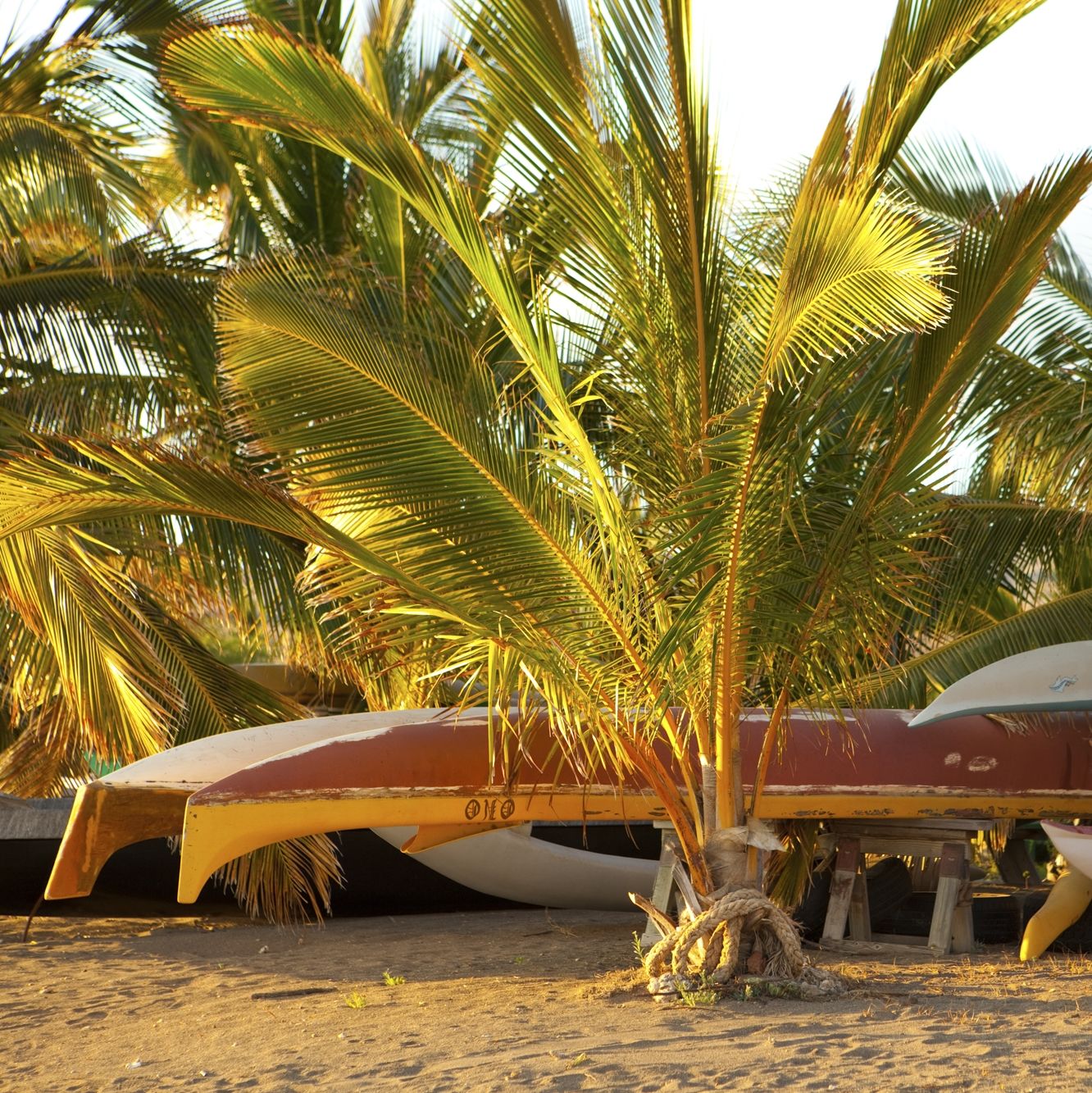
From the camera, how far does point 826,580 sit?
472 cm

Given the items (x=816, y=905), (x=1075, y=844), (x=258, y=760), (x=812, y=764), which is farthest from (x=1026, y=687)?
(x=258, y=760)

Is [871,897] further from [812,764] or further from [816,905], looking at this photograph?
[812,764]

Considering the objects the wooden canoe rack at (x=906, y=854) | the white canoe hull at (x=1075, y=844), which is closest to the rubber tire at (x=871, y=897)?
the wooden canoe rack at (x=906, y=854)

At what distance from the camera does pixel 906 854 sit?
6.42 m

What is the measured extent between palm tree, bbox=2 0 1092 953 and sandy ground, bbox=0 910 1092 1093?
2.73ft

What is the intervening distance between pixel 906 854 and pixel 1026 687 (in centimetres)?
109

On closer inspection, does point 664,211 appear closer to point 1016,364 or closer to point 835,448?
point 835,448

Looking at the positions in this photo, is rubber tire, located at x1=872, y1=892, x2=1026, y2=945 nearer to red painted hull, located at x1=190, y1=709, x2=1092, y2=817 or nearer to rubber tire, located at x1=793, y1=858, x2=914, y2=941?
rubber tire, located at x1=793, y1=858, x2=914, y2=941

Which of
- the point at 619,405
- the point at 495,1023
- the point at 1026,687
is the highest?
the point at 619,405

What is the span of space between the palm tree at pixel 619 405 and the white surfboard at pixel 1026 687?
3.55ft

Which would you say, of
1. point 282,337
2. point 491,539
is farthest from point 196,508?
point 491,539

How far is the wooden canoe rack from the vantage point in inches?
237

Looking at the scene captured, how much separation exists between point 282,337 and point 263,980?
2714 millimetres

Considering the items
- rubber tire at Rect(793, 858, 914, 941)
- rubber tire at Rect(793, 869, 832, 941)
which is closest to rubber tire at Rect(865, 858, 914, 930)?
rubber tire at Rect(793, 858, 914, 941)
